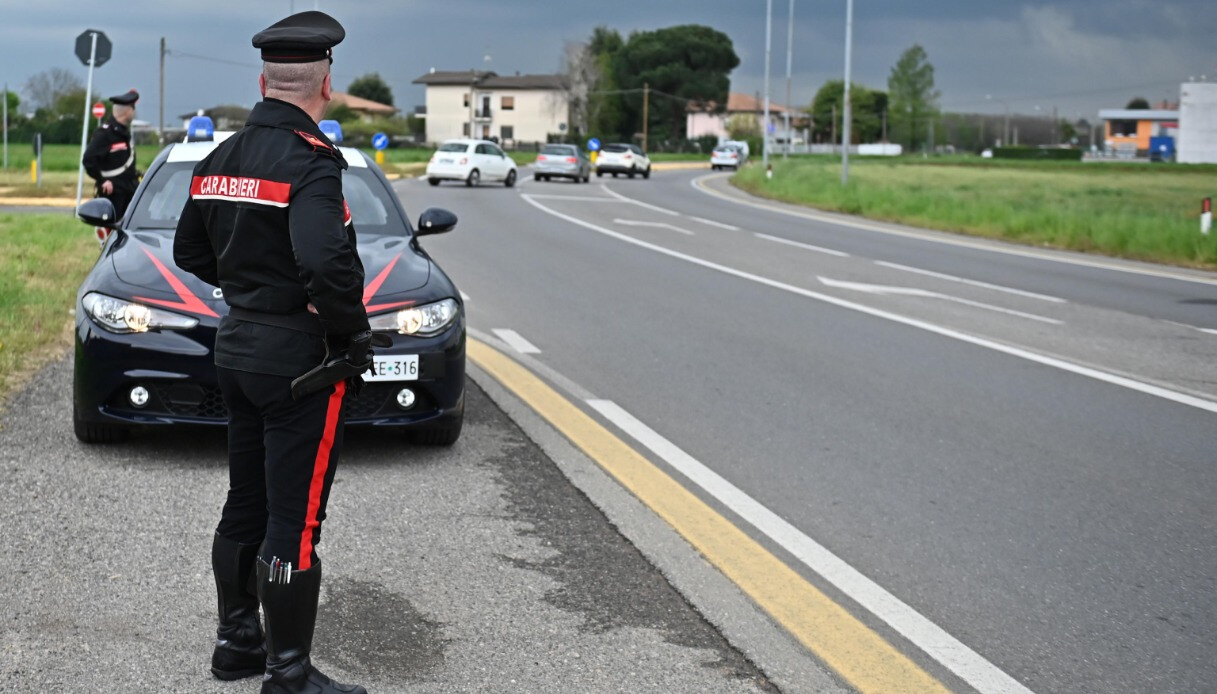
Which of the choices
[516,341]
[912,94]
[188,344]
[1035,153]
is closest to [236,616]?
[188,344]

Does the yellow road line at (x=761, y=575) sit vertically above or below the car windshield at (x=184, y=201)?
below

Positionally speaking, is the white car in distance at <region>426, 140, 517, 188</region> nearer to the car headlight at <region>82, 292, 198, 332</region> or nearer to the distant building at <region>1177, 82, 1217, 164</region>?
the distant building at <region>1177, 82, 1217, 164</region>

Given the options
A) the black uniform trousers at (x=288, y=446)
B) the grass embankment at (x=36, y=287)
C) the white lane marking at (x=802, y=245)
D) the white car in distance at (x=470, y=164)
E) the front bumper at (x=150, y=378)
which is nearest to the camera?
the black uniform trousers at (x=288, y=446)

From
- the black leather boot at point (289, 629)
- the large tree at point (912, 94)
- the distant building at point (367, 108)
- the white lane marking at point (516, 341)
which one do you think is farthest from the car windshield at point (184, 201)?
the large tree at point (912, 94)

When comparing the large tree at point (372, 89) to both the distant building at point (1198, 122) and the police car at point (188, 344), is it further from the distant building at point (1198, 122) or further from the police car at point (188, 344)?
the police car at point (188, 344)

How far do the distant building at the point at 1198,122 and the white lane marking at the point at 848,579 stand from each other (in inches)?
2542

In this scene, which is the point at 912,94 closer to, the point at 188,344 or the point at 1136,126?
the point at 1136,126

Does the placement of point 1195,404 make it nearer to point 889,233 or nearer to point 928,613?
point 928,613

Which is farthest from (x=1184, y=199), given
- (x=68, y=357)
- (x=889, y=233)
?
(x=68, y=357)

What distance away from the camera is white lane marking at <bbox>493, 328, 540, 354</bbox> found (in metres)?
10.3

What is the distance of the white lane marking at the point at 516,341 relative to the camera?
10320 mm

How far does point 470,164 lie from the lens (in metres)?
43.6

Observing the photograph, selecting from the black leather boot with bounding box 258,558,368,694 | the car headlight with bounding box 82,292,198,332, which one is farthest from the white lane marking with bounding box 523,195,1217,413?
the black leather boot with bounding box 258,558,368,694

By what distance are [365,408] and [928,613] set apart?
111 inches
